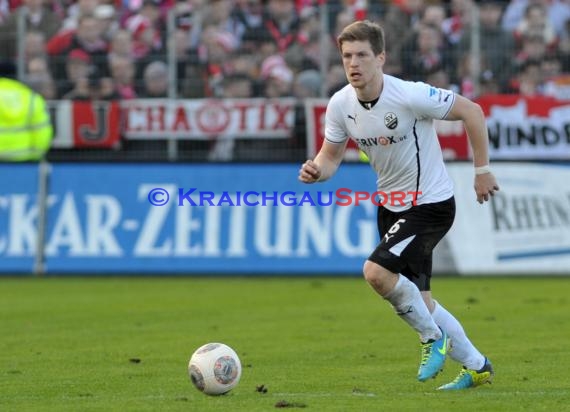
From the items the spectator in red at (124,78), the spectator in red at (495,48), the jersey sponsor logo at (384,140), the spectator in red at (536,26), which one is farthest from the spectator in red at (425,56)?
the jersey sponsor logo at (384,140)

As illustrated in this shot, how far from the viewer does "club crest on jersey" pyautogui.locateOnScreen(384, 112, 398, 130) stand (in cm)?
880

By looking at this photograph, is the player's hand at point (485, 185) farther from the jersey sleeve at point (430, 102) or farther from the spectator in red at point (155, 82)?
the spectator in red at point (155, 82)

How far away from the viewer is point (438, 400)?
8281 millimetres

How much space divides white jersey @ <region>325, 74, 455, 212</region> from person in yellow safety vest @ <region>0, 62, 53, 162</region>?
11.3m

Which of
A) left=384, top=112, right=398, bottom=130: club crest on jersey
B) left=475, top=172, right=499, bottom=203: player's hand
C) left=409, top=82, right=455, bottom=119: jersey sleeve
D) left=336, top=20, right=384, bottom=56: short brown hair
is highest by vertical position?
left=336, top=20, right=384, bottom=56: short brown hair

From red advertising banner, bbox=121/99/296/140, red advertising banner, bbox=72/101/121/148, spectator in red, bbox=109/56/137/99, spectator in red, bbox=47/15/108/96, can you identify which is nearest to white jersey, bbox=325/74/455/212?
red advertising banner, bbox=121/99/296/140

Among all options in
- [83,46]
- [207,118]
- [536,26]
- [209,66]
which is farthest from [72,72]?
[536,26]

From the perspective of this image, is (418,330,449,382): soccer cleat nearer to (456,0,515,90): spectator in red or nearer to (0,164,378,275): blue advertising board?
(0,164,378,275): blue advertising board

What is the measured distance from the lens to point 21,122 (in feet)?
66.0

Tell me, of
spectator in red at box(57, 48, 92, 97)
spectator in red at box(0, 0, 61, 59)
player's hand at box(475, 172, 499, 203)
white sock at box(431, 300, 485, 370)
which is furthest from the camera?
spectator in red at box(0, 0, 61, 59)

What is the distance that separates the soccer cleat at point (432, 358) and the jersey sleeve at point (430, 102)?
58.4 inches

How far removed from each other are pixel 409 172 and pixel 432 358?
1240mm

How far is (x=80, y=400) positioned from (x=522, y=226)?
1085 centimetres

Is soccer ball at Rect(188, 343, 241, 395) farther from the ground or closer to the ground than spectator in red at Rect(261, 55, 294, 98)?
closer to the ground
